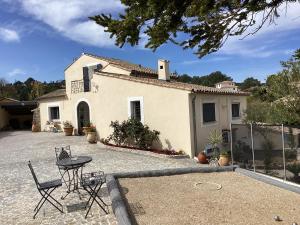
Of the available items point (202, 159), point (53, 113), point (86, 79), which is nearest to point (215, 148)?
point (202, 159)

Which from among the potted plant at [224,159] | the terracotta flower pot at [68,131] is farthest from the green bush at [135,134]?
the terracotta flower pot at [68,131]

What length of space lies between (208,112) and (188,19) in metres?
11.8

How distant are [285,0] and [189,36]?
1.87 metres

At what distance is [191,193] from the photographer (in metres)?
8.36

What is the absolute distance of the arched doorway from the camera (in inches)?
1055

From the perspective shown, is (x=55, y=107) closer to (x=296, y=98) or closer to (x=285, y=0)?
(x=296, y=98)

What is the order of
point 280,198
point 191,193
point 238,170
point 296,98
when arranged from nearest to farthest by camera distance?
point 280,198 → point 191,193 → point 238,170 → point 296,98

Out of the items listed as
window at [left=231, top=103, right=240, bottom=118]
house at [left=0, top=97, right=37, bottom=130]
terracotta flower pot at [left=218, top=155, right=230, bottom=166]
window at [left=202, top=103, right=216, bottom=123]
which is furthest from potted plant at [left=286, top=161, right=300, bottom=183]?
house at [left=0, top=97, right=37, bottom=130]

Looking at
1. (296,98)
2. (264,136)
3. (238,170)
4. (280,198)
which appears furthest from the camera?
(296,98)

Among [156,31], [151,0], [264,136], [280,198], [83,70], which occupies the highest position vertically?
[83,70]

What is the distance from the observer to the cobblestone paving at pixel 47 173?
23.9ft

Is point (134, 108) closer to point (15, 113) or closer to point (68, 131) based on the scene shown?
point (68, 131)

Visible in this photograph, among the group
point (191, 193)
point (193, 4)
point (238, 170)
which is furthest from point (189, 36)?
point (238, 170)

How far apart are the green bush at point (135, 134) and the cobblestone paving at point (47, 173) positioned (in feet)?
3.14
